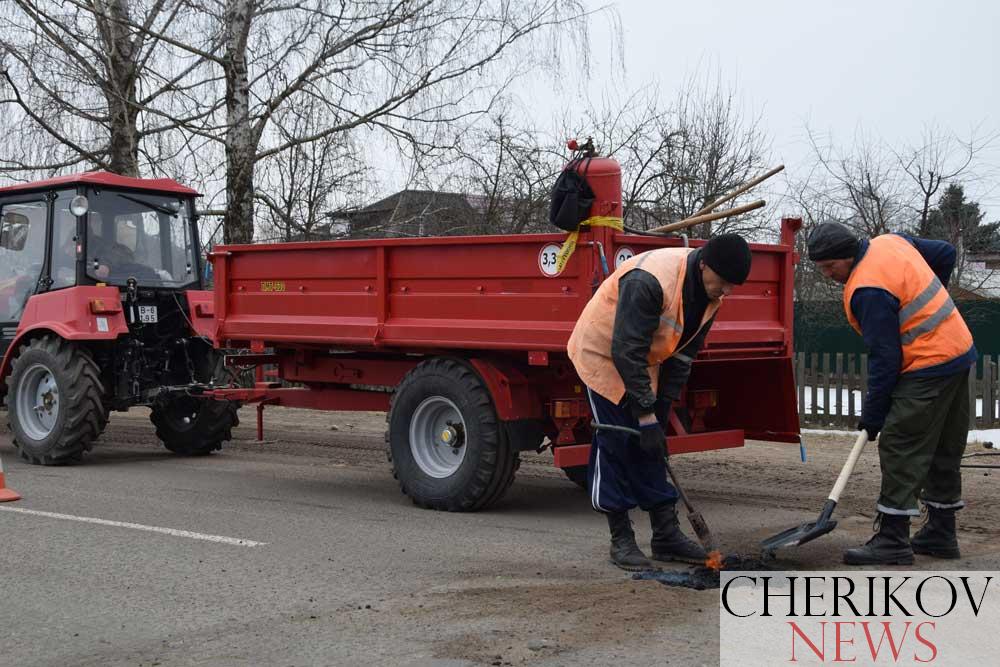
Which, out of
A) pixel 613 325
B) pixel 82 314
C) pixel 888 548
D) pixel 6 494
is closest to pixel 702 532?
pixel 888 548

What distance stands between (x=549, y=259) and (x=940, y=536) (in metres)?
2.83

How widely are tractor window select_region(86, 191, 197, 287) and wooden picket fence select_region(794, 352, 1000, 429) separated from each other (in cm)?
743

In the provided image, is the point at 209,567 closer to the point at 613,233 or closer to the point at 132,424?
the point at 613,233

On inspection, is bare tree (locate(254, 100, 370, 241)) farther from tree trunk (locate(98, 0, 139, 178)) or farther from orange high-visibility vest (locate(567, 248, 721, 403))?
orange high-visibility vest (locate(567, 248, 721, 403))

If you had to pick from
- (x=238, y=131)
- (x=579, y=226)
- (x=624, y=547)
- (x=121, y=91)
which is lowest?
(x=624, y=547)

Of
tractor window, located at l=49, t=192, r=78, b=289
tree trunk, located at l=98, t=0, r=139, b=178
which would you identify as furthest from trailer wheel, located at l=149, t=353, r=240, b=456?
tree trunk, located at l=98, t=0, r=139, b=178

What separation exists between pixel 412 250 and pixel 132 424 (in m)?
7.49

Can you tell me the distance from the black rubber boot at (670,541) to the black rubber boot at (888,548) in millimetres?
804

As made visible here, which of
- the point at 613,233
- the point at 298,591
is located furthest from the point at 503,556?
the point at 613,233

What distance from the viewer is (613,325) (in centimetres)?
630

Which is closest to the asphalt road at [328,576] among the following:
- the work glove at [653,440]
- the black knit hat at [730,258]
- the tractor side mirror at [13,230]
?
the work glove at [653,440]

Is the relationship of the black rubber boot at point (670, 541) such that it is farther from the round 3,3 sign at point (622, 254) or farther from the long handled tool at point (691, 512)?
the round 3,3 sign at point (622, 254)

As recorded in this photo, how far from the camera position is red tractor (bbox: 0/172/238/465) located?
10.5m

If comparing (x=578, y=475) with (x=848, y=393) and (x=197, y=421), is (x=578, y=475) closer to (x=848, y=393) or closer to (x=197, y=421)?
(x=197, y=421)
